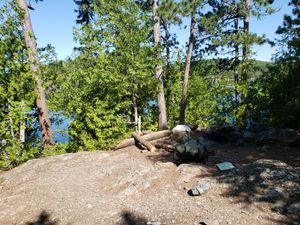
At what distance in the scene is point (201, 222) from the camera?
5281 millimetres

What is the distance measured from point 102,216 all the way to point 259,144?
637 centimetres

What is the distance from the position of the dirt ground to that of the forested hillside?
1985mm

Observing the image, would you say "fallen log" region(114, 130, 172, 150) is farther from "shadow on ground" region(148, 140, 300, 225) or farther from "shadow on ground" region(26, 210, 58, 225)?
"shadow on ground" region(26, 210, 58, 225)

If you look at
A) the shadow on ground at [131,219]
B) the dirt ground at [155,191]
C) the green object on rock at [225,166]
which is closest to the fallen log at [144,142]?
the dirt ground at [155,191]

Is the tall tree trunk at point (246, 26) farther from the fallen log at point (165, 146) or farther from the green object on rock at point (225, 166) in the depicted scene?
the green object on rock at point (225, 166)

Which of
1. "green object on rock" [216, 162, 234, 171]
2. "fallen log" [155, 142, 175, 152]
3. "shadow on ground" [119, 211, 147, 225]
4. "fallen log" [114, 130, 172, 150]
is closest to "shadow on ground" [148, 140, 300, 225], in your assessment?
"green object on rock" [216, 162, 234, 171]

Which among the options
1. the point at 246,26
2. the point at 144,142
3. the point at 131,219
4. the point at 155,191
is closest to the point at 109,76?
the point at 144,142

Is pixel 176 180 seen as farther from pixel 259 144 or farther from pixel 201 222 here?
pixel 259 144

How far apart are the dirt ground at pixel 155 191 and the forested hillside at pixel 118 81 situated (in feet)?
6.51

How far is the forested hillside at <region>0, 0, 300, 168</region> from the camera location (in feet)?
33.0

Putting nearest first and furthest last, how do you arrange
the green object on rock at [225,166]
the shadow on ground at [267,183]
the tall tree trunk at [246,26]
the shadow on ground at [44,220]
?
the shadow on ground at [267,183]
the shadow on ground at [44,220]
the green object on rock at [225,166]
the tall tree trunk at [246,26]

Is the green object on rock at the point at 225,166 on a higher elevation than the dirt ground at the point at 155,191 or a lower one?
higher

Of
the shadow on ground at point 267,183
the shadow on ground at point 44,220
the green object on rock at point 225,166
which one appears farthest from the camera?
the green object on rock at point 225,166

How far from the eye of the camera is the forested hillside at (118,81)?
1007 cm
